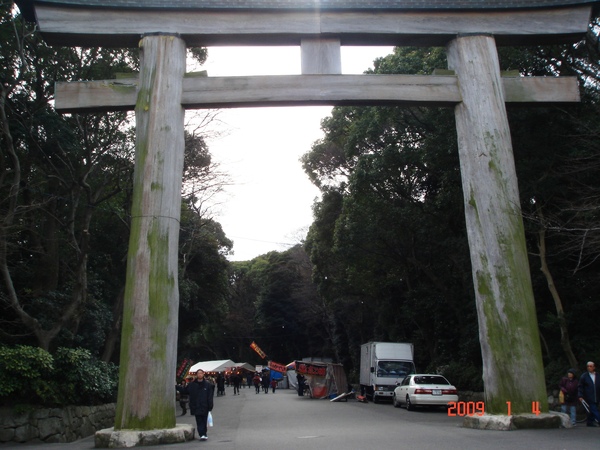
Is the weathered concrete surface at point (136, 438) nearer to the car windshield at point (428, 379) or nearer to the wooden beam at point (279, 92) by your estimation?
the wooden beam at point (279, 92)

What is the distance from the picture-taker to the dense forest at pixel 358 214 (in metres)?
15.5

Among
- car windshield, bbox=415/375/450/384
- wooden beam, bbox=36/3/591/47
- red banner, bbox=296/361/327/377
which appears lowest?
car windshield, bbox=415/375/450/384

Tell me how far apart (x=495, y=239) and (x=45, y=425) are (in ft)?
33.4

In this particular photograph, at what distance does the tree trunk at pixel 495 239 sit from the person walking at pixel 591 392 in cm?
348

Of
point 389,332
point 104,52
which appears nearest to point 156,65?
point 104,52

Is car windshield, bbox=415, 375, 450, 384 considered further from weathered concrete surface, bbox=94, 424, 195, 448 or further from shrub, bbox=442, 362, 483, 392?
weathered concrete surface, bbox=94, 424, 195, 448

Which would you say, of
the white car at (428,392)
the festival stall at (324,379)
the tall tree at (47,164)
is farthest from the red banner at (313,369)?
the tall tree at (47,164)

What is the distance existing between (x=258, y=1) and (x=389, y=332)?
2920 centimetres

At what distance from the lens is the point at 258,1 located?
1030 cm

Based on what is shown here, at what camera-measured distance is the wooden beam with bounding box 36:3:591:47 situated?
394 inches

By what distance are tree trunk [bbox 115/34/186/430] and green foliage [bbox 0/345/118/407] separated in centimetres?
519

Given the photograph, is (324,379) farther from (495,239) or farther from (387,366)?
(495,239)

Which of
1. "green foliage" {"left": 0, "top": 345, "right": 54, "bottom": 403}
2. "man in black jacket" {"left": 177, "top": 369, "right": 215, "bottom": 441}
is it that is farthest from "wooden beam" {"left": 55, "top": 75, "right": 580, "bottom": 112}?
"green foliage" {"left": 0, "top": 345, "right": 54, "bottom": 403}

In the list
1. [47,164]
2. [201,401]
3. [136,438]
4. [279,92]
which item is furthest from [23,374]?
[279,92]
